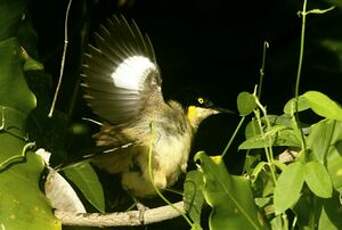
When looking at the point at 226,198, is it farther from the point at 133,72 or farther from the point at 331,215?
the point at 133,72

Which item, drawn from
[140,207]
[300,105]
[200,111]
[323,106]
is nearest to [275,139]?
[300,105]

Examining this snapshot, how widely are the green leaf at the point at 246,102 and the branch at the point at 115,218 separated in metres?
0.21

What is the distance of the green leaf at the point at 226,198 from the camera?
133cm

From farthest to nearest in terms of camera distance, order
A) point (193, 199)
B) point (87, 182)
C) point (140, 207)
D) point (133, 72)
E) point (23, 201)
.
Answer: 1. point (133, 72)
2. point (140, 207)
3. point (87, 182)
4. point (23, 201)
5. point (193, 199)

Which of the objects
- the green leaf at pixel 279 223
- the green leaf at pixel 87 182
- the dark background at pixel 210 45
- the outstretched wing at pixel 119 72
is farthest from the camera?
the dark background at pixel 210 45

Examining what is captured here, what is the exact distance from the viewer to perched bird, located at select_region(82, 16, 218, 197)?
211 centimetres

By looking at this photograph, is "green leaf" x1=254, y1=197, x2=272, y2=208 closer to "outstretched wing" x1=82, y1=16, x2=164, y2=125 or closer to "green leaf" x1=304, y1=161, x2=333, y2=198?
"green leaf" x1=304, y1=161, x2=333, y2=198

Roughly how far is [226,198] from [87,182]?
19.3 inches

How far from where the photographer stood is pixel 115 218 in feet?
5.54

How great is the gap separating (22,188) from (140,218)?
0.66 ft

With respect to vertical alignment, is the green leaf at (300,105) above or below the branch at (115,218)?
above

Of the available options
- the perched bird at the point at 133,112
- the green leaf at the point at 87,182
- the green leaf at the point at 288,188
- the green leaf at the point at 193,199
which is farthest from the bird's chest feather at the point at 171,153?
the green leaf at the point at 288,188

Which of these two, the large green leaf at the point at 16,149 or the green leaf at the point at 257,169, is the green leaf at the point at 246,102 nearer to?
the green leaf at the point at 257,169

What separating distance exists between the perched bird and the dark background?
0.07 m
